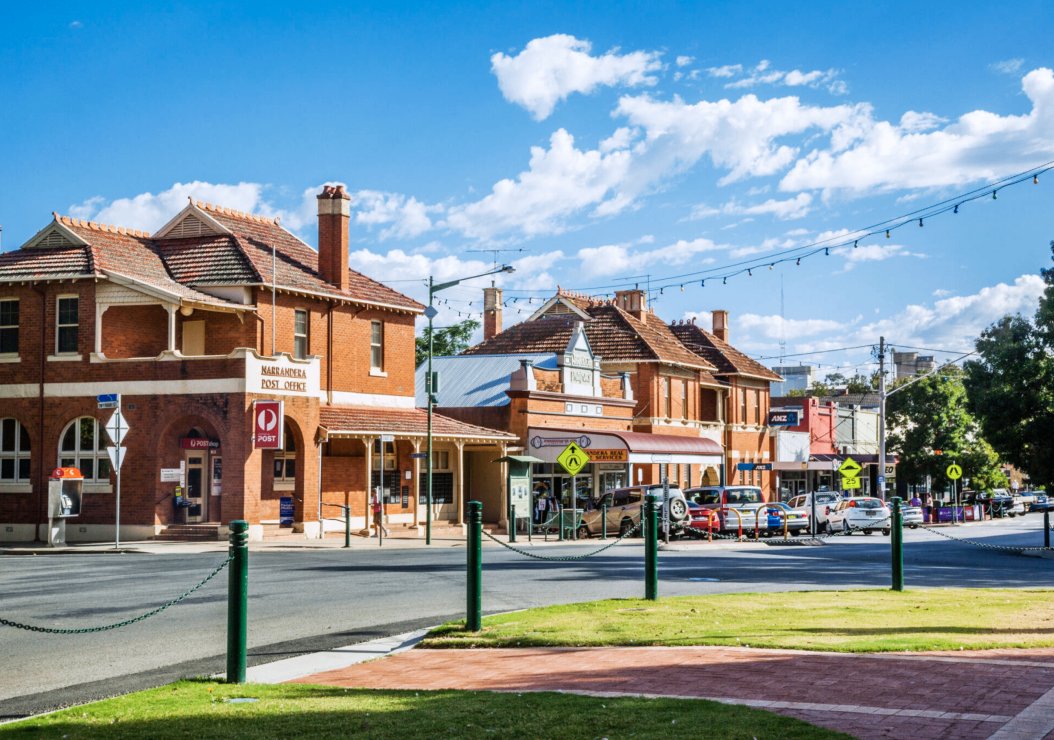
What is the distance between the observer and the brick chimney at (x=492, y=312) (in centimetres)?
5912

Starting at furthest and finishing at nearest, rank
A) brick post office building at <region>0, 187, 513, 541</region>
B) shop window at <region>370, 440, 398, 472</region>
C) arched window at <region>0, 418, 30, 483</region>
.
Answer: shop window at <region>370, 440, 398, 472</region> → arched window at <region>0, 418, 30, 483</region> → brick post office building at <region>0, 187, 513, 541</region>

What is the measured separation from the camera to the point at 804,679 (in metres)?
8.85

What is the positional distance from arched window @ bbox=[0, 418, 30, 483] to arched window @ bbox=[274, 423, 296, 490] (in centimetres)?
746

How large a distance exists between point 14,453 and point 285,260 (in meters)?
10.3

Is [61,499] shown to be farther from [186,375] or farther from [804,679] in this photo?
[804,679]

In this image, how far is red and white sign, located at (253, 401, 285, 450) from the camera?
33.8 m

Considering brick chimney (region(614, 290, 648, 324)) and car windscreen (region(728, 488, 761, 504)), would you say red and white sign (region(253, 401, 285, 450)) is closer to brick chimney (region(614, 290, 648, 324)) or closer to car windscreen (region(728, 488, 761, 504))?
car windscreen (region(728, 488, 761, 504))

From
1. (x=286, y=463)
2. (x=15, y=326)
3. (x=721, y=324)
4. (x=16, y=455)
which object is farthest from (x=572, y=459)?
(x=721, y=324)

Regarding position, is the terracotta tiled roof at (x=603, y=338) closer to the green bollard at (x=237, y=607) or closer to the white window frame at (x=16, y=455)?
the white window frame at (x=16, y=455)

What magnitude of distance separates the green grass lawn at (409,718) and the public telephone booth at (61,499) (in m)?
24.9

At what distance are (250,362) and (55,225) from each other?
8.50 m

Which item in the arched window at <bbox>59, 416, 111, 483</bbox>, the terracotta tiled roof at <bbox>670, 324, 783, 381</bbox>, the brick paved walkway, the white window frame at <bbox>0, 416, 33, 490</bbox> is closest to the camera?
the brick paved walkway

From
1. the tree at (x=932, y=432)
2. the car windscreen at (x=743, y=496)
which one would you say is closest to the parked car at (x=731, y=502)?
the car windscreen at (x=743, y=496)

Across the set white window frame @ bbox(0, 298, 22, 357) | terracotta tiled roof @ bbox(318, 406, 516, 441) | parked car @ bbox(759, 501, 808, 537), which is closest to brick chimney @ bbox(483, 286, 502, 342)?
terracotta tiled roof @ bbox(318, 406, 516, 441)
